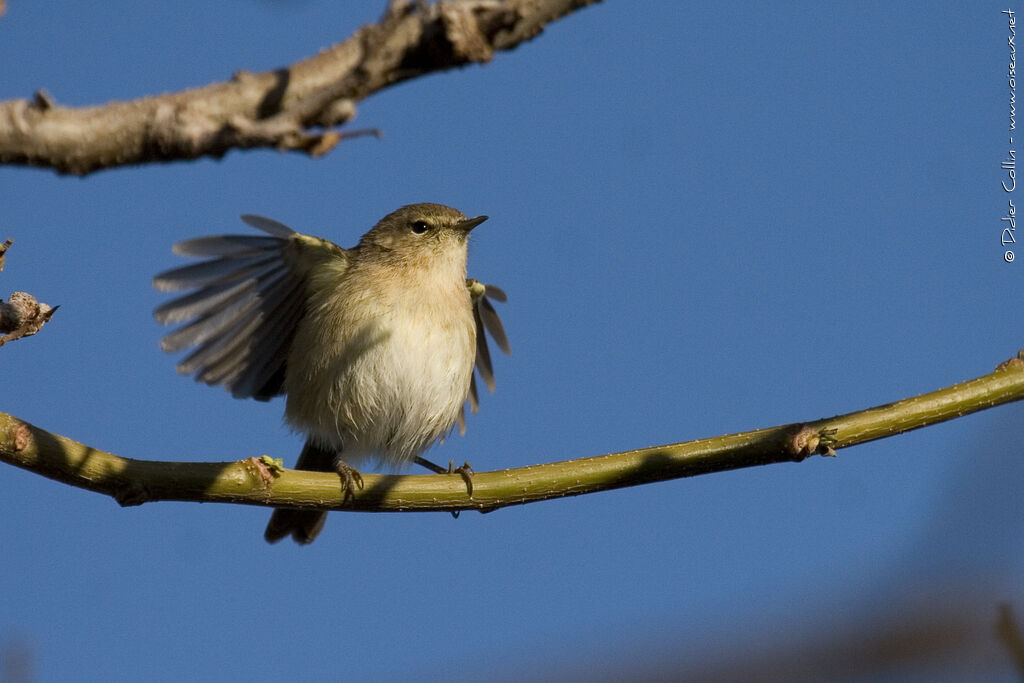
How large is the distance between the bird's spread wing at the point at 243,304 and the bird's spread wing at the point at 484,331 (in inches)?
40.0

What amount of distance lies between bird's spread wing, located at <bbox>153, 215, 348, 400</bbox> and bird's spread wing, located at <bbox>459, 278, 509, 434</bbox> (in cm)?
102

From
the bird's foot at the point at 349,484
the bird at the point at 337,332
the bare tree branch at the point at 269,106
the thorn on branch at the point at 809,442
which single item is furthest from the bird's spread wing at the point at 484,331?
the bare tree branch at the point at 269,106

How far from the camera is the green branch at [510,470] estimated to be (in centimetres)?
318

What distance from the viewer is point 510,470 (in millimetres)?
3674

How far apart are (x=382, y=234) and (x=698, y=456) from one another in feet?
11.6

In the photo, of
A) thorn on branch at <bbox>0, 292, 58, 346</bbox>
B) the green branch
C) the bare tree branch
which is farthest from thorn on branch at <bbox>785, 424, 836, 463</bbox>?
thorn on branch at <bbox>0, 292, 58, 346</bbox>

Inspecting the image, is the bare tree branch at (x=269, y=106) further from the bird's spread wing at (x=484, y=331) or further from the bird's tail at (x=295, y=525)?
the bird's spread wing at (x=484, y=331)

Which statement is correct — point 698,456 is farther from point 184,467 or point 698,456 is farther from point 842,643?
point 842,643

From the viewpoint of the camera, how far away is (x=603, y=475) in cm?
350

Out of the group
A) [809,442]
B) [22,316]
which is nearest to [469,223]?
[809,442]

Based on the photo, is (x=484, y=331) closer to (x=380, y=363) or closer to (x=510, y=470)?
(x=380, y=363)

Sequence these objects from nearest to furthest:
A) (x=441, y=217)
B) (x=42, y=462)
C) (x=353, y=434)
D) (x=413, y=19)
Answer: (x=413, y=19) < (x=42, y=462) < (x=353, y=434) < (x=441, y=217)

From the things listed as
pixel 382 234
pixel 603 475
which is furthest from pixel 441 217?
pixel 603 475

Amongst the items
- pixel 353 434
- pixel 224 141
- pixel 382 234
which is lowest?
pixel 224 141
